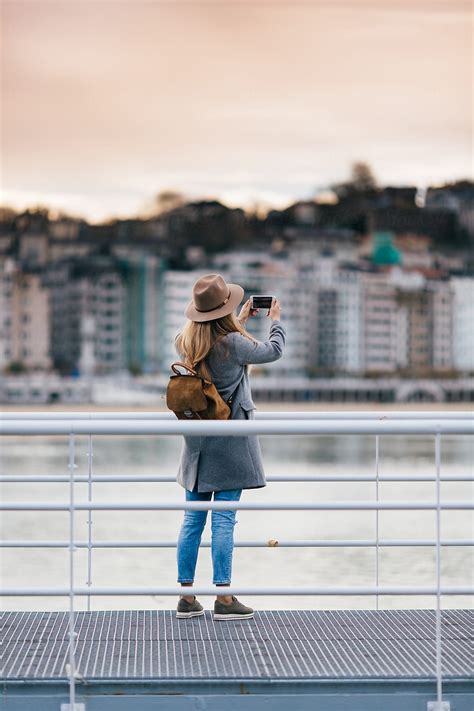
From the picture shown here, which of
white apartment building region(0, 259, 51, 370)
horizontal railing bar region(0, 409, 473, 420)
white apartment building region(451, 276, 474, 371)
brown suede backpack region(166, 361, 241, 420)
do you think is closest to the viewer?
brown suede backpack region(166, 361, 241, 420)

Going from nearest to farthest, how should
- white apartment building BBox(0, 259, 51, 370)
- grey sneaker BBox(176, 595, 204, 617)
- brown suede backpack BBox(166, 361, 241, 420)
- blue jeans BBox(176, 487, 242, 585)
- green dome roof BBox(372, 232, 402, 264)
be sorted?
brown suede backpack BBox(166, 361, 241, 420), blue jeans BBox(176, 487, 242, 585), grey sneaker BBox(176, 595, 204, 617), white apartment building BBox(0, 259, 51, 370), green dome roof BBox(372, 232, 402, 264)

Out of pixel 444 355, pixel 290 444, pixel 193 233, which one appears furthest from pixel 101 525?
pixel 444 355

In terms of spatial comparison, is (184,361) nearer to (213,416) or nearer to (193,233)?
(213,416)

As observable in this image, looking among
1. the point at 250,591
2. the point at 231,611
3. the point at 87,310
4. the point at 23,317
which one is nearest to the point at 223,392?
the point at 231,611

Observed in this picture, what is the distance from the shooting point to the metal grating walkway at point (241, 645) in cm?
508

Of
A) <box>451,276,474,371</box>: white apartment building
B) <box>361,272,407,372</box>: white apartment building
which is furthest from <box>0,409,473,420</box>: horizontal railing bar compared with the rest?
<box>451,276,474,371</box>: white apartment building

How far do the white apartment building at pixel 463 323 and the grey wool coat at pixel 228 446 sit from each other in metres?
166

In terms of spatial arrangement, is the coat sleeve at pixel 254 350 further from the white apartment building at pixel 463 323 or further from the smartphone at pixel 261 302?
the white apartment building at pixel 463 323

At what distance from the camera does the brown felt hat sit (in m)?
5.81

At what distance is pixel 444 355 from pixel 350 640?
170 meters

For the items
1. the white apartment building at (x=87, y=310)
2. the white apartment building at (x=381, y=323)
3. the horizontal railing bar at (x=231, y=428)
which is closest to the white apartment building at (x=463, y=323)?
the white apartment building at (x=381, y=323)

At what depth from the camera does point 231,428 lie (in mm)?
4945

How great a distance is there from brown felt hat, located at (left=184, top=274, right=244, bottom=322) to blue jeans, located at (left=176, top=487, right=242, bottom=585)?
774mm

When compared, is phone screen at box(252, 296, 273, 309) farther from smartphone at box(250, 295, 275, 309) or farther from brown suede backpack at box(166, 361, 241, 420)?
brown suede backpack at box(166, 361, 241, 420)
